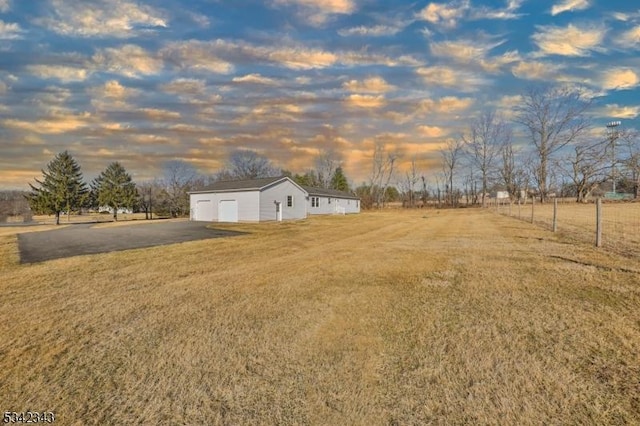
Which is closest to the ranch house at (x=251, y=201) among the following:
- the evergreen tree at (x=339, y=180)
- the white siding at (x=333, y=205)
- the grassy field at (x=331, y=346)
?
the white siding at (x=333, y=205)

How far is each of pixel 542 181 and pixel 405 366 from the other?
5994 cm

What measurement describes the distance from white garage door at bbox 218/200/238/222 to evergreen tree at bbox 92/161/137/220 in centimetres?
2228

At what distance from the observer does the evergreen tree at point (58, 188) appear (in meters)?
37.9

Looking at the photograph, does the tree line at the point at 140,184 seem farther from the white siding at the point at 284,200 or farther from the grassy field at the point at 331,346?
the grassy field at the point at 331,346

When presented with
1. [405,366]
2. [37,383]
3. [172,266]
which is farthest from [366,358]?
[172,266]

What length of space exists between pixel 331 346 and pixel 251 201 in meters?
24.7

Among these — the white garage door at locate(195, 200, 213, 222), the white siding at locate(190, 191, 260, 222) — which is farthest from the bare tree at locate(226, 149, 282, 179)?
the white siding at locate(190, 191, 260, 222)

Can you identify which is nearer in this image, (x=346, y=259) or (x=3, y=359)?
(x=3, y=359)

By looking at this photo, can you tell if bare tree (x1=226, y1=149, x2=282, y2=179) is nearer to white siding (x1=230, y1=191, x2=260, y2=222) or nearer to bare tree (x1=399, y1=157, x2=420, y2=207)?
bare tree (x1=399, y1=157, x2=420, y2=207)

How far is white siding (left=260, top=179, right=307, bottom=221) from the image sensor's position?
2812 centimetres

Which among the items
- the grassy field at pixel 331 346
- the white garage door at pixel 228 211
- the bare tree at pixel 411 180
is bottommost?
the grassy field at pixel 331 346

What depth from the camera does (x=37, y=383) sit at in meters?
3.18

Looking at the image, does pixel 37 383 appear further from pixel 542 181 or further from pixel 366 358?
pixel 542 181

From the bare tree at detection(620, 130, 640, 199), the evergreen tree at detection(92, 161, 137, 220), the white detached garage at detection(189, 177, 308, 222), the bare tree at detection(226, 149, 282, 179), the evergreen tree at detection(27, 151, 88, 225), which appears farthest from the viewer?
the bare tree at detection(226, 149, 282, 179)
